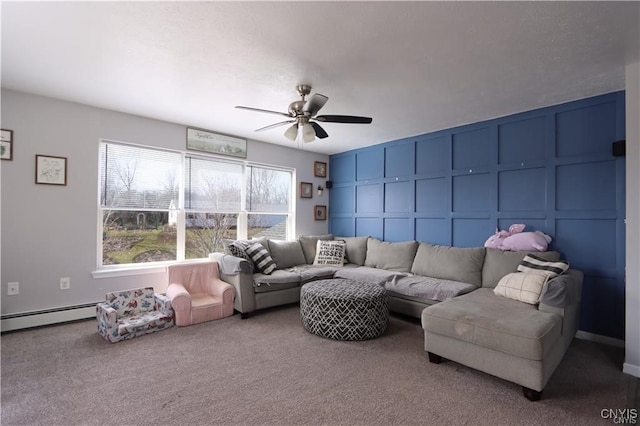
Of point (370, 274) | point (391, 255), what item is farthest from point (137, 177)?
point (391, 255)

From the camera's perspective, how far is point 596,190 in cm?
316

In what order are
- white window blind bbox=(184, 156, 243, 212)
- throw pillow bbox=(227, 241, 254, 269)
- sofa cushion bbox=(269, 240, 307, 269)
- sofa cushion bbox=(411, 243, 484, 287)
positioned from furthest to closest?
sofa cushion bbox=(269, 240, 307, 269)
white window blind bbox=(184, 156, 243, 212)
throw pillow bbox=(227, 241, 254, 269)
sofa cushion bbox=(411, 243, 484, 287)

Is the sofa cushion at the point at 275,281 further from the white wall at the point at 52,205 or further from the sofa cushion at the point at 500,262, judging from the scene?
the sofa cushion at the point at 500,262

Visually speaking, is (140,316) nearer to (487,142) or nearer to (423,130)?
(423,130)

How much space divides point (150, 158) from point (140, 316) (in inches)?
80.9

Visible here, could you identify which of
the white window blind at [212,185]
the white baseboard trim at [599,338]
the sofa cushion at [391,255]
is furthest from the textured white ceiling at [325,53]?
the white baseboard trim at [599,338]

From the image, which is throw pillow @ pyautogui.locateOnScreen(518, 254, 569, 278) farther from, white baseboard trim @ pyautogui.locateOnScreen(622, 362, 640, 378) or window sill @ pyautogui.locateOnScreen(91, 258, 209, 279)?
window sill @ pyautogui.locateOnScreen(91, 258, 209, 279)

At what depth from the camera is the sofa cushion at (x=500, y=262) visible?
3.27 metres

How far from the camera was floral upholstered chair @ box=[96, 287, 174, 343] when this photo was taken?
2.96 m

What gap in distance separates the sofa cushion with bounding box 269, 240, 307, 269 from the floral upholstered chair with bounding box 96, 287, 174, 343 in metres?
1.60

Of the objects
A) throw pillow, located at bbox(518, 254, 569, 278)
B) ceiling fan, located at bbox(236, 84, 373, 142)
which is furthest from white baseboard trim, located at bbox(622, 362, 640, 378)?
ceiling fan, located at bbox(236, 84, 373, 142)

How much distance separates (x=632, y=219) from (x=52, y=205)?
5.62 meters

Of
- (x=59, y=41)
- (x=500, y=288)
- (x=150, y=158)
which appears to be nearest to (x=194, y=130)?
(x=150, y=158)

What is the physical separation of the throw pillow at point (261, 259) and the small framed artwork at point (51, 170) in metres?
2.24
